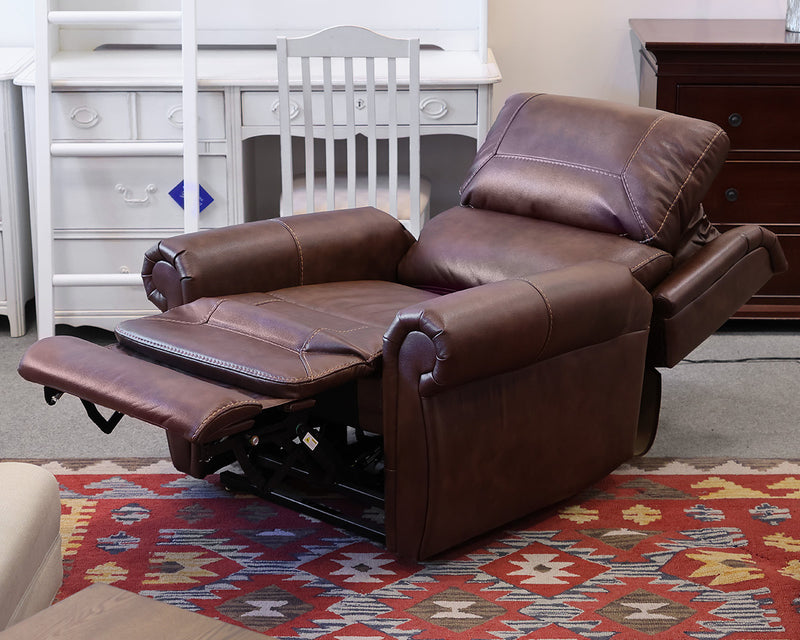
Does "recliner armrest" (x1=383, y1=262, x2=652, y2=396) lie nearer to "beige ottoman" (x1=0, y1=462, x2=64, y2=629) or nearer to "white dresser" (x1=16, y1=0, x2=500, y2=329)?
"beige ottoman" (x1=0, y1=462, x2=64, y2=629)

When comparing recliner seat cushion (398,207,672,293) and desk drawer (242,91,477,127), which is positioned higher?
desk drawer (242,91,477,127)

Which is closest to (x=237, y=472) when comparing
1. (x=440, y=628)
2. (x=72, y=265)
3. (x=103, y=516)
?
(x=103, y=516)

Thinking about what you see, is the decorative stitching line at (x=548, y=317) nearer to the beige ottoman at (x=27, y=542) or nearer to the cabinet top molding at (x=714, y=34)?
the beige ottoman at (x=27, y=542)

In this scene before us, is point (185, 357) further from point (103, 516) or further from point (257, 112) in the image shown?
point (257, 112)

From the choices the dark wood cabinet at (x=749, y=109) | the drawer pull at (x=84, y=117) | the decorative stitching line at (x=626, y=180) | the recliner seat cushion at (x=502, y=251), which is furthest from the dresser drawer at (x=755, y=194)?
the drawer pull at (x=84, y=117)

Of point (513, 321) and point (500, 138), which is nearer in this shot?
point (513, 321)

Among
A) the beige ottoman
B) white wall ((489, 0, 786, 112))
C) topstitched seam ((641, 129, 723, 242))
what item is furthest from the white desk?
the beige ottoman

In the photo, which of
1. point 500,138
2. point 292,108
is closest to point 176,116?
point 292,108

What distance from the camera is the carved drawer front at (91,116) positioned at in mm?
3268

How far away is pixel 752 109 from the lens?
333cm

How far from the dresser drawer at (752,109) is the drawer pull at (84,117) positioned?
176cm

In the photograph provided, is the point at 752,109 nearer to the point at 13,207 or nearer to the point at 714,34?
the point at 714,34

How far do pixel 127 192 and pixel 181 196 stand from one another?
166 mm

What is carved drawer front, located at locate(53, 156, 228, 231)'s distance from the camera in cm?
332
